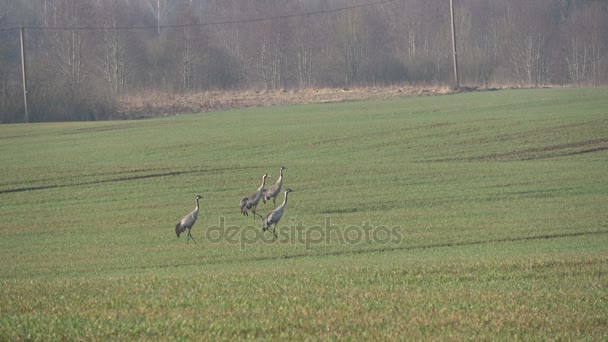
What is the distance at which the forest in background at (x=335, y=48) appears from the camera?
277ft

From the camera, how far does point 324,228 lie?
19750 mm

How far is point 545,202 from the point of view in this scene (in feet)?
74.3

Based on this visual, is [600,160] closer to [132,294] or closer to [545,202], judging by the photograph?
[545,202]

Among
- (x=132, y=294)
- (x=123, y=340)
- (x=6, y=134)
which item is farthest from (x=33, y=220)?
(x=6, y=134)

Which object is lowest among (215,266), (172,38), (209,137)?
(215,266)

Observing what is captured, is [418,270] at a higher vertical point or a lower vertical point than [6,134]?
lower

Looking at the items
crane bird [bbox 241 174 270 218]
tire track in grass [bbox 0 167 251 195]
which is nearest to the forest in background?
tire track in grass [bbox 0 167 251 195]

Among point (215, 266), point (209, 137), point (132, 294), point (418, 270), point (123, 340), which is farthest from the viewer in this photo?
point (209, 137)

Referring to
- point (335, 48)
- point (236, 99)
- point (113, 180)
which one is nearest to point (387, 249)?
point (113, 180)

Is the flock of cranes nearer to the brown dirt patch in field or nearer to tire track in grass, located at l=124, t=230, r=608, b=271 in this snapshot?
tire track in grass, located at l=124, t=230, r=608, b=271

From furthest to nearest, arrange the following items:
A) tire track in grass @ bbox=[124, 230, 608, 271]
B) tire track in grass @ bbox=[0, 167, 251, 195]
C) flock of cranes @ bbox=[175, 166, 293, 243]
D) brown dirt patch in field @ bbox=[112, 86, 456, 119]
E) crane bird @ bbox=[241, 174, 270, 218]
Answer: brown dirt patch in field @ bbox=[112, 86, 456, 119]
tire track in grass @ bbox=[0, 167, 251, 195]
crane bird @ bbox=[241, 174, 270, 218]
flock of cranes @ bbox=[175, 166, 293, 243]
tire track in grass @ bbox=[124, 230, 608, 271]

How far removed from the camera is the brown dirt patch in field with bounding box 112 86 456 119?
63875 millimetres

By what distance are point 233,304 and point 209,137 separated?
3279cm

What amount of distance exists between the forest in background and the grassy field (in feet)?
115
